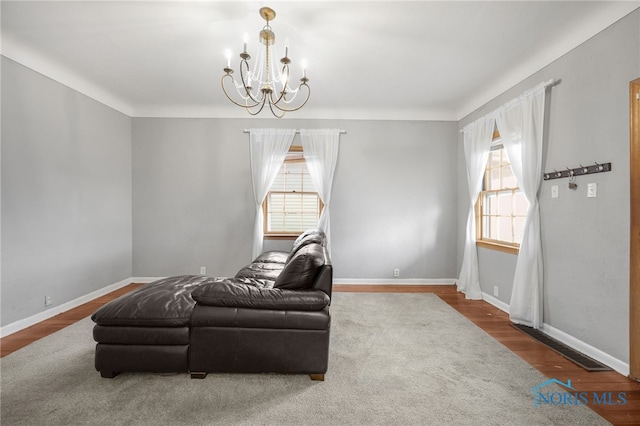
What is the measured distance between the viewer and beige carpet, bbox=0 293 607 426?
162cm

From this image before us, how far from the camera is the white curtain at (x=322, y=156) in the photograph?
173 inches

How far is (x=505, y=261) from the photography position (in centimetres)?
341

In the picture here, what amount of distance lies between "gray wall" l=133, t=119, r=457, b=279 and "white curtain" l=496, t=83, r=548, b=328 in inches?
60.6

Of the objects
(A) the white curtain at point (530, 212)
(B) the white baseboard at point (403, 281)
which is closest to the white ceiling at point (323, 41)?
(A) the white curtain at point (530, 212)

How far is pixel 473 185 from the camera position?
3914mm

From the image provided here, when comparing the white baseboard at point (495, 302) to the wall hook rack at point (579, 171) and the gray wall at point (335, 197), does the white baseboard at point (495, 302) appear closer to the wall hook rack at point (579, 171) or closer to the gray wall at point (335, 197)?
the gray wall at point (335, 197)

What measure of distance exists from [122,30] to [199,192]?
7.73 ft

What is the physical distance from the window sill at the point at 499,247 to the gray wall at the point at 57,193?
527 centimetres

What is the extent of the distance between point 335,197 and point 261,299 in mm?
2743

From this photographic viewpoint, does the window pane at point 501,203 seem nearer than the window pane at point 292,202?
Yes

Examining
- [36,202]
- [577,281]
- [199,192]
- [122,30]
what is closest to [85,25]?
[122,30]

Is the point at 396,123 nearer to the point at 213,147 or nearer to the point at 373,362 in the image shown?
the point at 213,147

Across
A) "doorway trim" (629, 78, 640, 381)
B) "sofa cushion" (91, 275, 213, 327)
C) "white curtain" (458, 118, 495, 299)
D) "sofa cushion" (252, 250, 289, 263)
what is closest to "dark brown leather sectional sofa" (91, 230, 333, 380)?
"sofa cushion" (91, 275, 213, 327)

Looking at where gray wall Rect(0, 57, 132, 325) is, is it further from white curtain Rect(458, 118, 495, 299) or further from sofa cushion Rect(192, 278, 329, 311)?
white curtain Rect(458, 118, 495, 299)
